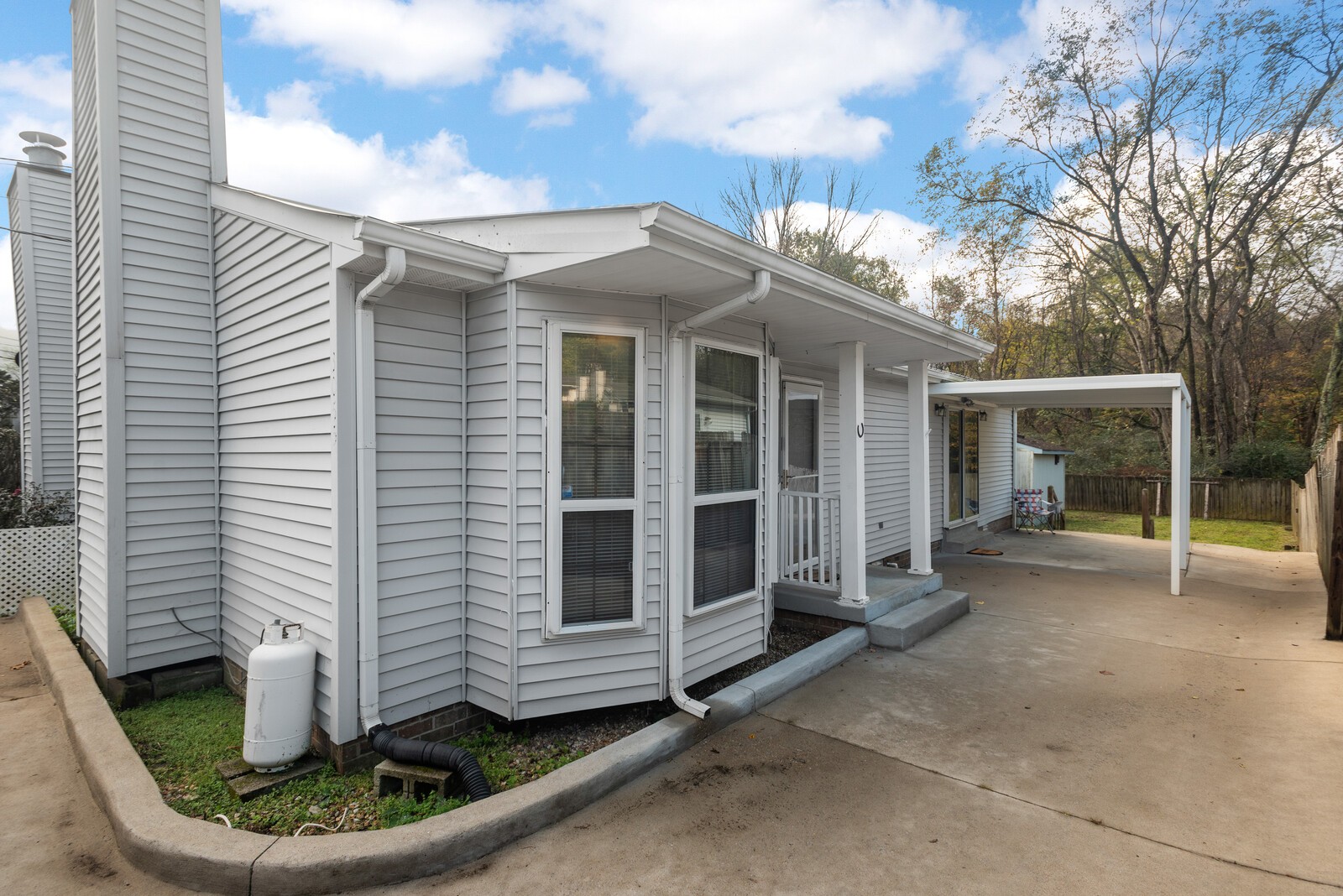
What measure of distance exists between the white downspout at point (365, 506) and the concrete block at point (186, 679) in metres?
1.91

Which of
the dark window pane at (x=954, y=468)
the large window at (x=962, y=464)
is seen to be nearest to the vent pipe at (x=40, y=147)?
the large window at (x=962, y=464)

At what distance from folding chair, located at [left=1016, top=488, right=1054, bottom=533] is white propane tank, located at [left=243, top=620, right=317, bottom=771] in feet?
41.9

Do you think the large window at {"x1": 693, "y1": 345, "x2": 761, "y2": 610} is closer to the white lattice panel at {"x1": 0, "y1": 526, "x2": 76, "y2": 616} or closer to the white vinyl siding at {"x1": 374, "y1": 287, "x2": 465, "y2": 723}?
the white vinyl siding at {"x1": 374, "y1": 287, "x2": 465, "y2": 723}

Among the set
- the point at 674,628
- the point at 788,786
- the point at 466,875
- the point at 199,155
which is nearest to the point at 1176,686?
the point at 788,786

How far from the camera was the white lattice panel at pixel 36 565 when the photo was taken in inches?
226

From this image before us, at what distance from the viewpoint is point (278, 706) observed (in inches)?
118

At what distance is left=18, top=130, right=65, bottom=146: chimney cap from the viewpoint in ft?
23.7

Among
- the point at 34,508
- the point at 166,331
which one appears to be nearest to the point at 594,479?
the point at 166,331

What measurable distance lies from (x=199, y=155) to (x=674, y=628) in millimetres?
4349

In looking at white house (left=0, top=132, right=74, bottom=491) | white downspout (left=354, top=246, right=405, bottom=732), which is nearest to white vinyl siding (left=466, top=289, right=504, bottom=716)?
white downspout (left=354, top=246, right=405, bottom=732)

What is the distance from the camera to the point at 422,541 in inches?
131

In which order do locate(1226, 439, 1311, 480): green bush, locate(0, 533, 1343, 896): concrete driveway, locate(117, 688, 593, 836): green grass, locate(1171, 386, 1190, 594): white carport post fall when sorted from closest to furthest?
locate(0, 533, 1343, 896): concrete driveway → locate(117, 688, 593, 836): green grass → locate(1171, 386, 1190, 594): white carport post → locate(1226, 439, 1311, 480): green bush

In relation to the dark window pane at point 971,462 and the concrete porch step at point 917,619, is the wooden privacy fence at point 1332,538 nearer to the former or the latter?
the concrete porch step at point 917,619

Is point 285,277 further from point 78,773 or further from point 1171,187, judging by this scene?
point 1171,187
